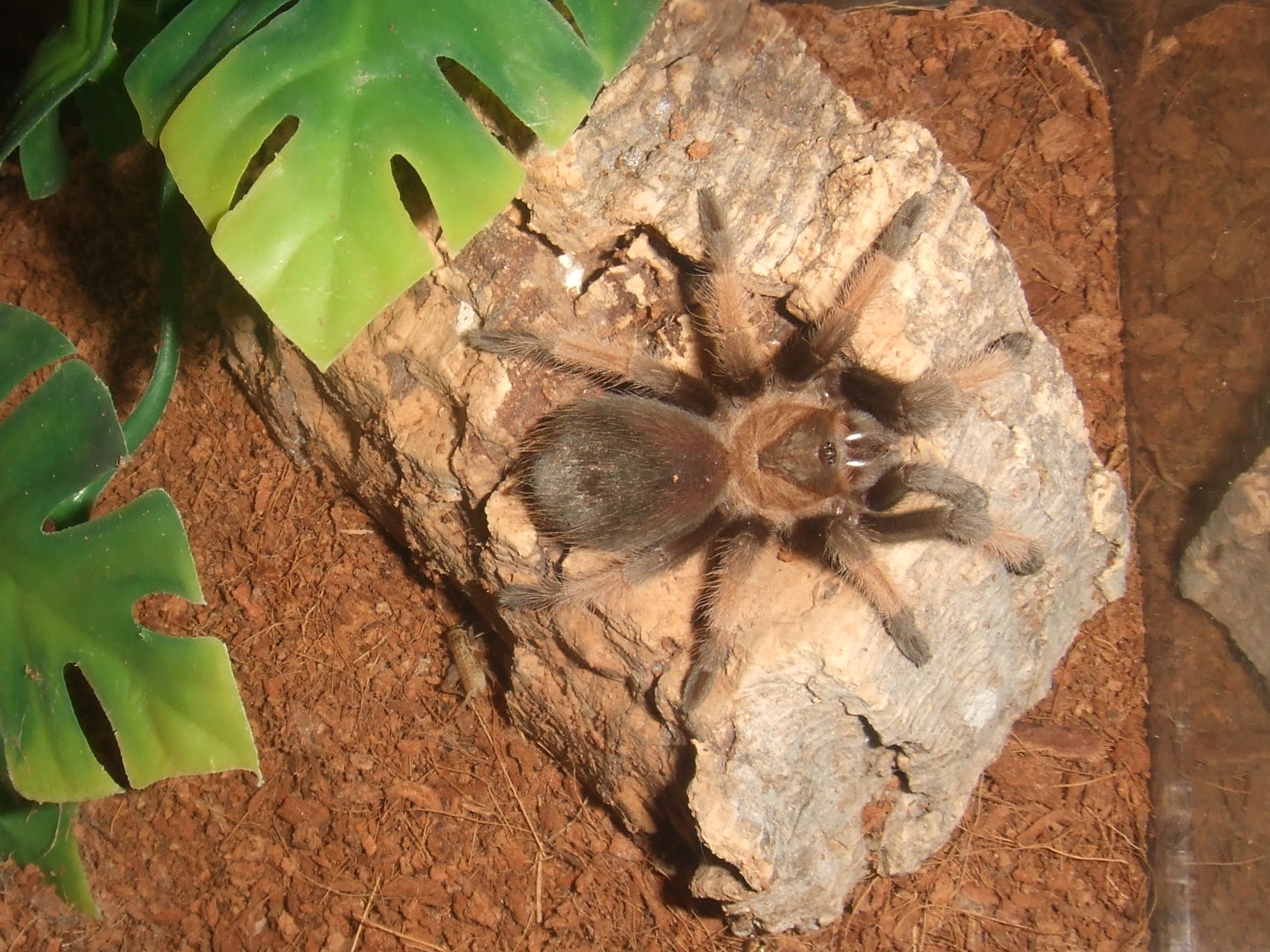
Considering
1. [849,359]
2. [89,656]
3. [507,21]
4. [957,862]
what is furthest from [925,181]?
[89,656]

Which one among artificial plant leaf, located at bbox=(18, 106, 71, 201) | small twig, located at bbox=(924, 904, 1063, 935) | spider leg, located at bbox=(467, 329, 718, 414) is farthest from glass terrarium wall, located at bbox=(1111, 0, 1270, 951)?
artificial plant leaf, located at bbox=(18, 106, 71, 201)

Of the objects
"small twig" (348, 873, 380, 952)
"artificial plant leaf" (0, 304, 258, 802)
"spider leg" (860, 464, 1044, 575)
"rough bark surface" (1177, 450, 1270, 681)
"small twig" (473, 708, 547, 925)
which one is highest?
"artificial plant leaf" (0, 304, 258, 802)

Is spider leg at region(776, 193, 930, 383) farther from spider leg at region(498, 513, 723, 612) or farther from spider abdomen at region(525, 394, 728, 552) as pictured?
spider leg at region(498, 513, 723, 612)

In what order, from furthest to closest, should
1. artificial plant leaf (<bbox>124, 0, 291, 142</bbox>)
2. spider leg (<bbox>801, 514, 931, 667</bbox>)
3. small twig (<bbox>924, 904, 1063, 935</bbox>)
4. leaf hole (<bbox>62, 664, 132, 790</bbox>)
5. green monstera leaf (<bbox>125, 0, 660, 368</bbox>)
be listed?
leaf hole (<bbox>62, 664, 132, 790</bbox>), small twig (<bbox>924, 904, 1063, 935</bbox>), spider leg (<bbox>801, 514, 931, 667</bbox>), artificial plant leaf (<bbox>124, 0, 291, 142</bbox>), green monstera leaf (<bbox>125, 0, 660, 368</bbox>)

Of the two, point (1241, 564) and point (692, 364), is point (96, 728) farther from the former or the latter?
point (1241, 564)

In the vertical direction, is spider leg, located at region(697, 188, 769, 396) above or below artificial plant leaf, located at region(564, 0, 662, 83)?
below

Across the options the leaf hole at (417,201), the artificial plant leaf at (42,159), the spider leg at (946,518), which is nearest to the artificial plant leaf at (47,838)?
the artificial plant leaf at (42,159)

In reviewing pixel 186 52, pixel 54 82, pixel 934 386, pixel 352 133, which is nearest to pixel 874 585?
pixel 934 386
